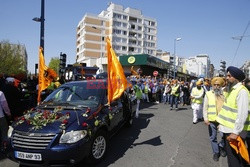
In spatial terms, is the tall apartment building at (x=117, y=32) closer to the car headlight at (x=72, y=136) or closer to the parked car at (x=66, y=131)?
the parked car at (x=66, y=131)

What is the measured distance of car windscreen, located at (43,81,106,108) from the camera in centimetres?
550

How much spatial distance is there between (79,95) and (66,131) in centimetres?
168

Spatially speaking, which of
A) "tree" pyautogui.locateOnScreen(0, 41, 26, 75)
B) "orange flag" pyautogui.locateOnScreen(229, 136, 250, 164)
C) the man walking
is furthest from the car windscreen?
"tree" pyautogui.locateOnScreen(0, 41, 26, 75)

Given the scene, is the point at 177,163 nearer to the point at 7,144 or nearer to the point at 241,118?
the point at 241,118

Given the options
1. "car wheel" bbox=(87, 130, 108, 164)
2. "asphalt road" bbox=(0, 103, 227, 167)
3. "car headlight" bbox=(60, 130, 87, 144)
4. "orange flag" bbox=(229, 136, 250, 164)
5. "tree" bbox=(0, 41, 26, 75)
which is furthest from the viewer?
"tree" bbox=(0, 41, 26, 75)

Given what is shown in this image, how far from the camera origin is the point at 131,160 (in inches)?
200

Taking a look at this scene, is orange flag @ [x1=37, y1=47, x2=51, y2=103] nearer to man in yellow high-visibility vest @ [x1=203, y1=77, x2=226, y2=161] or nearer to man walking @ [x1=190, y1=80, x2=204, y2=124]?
man in yellow high-visibility vest @ [x1=203, y1=77, x2=226, y2=161]

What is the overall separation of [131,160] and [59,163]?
1.66m

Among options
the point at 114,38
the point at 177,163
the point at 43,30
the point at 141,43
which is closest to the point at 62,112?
the point at 177,163

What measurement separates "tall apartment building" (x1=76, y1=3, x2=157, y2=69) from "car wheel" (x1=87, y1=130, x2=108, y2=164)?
63856 mm

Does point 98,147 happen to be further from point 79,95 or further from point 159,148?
point 159,148

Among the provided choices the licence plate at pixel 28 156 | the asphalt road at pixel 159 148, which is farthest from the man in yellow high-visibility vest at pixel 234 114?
the licence plate at pixel 28 156

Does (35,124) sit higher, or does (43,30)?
(43,30)

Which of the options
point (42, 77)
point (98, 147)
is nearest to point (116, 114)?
point (98, 147)
